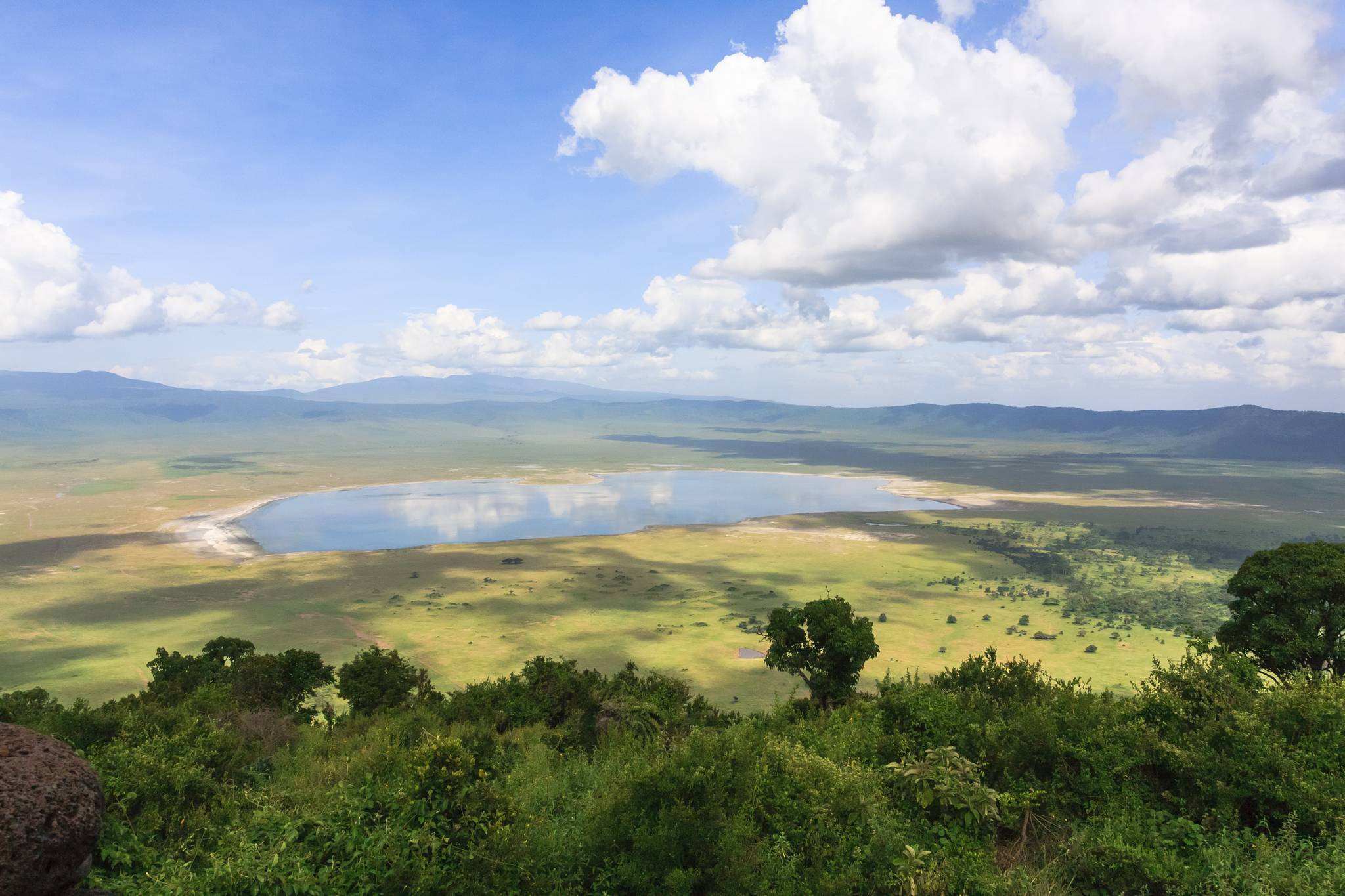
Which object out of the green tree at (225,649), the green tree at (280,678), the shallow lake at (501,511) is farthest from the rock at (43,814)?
the shallow lake at (501,511)

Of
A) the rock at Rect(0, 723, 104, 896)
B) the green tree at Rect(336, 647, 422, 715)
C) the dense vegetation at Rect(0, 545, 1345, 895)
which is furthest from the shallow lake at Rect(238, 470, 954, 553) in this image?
the rock at Rect(0, 723, 104, 896)

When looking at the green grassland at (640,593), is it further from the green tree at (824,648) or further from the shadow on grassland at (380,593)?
the green tree at (824,648)

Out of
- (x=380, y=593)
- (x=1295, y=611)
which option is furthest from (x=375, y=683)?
(x=380, y=593)

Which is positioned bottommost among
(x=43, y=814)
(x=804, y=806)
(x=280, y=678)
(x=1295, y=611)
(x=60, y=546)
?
(x=60, y=546)

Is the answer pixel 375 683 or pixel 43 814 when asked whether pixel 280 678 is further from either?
pixel 43 814

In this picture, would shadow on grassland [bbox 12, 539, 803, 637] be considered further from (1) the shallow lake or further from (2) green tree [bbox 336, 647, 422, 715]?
(2) green tree [bbox 336, 647, 422, 715]

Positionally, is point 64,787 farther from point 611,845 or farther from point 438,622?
point 438,622
